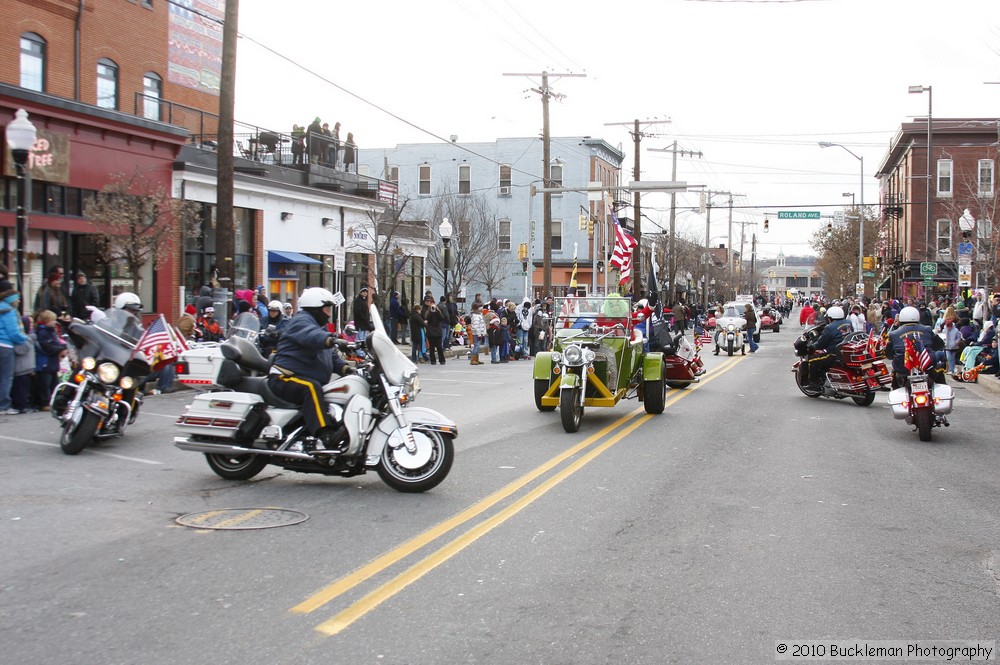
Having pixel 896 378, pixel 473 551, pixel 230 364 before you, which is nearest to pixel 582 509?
pixel 473 551

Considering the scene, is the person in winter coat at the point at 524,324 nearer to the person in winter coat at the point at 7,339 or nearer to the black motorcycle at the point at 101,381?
the person in winter coat at the point at 7,339

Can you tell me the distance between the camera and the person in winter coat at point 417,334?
992 inches

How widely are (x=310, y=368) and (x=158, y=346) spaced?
321 cm

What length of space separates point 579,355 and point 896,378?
4438 mm

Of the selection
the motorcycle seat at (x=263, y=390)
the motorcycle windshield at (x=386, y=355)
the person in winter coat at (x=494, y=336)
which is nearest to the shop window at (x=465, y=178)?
the person in winter coat at (x=494, y=336)

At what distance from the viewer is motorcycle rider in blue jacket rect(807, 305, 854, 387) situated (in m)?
17.3

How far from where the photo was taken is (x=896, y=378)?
13.4 meters

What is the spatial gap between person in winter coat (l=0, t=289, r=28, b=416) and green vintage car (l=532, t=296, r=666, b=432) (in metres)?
→ 7.13

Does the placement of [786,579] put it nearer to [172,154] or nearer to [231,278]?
[231,278]

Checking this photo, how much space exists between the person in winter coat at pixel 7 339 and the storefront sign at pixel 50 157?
911 centimetres

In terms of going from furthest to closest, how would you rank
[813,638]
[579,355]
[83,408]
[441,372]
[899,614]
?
[441,372] < [579,355] < [83,408] < [899,614] < [813,638]

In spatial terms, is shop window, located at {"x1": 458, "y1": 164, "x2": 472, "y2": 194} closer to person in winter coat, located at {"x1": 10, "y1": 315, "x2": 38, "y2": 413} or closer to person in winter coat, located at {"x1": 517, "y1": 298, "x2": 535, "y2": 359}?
person in winter coat, located at {"x1": 517, "y1": 298, "x2": 535, "y2": 359}

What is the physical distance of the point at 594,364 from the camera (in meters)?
13.8

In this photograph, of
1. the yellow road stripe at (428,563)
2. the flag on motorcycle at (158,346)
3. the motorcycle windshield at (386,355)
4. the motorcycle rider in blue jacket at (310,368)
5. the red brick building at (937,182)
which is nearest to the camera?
the yellow road stripe at (428,563)
